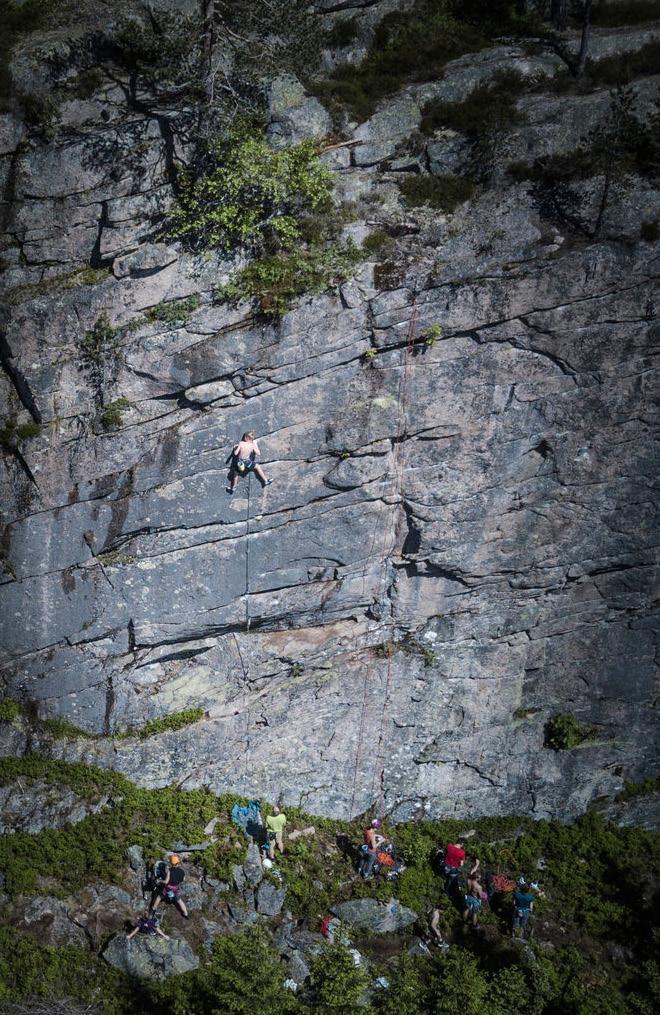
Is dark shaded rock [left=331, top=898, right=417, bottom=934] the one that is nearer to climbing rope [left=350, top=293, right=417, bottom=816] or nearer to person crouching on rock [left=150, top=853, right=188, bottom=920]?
climbing rope [left=350, top=293, right=417, bottom=816]

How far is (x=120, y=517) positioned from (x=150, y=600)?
1.90 meters

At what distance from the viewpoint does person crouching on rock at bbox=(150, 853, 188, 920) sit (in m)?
15.4

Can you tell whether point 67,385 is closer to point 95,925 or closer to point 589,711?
point 95,925

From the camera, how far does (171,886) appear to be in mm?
15320

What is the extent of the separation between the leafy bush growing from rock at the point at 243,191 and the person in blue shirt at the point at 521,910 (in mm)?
14483

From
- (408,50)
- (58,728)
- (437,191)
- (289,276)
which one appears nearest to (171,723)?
(58,728)

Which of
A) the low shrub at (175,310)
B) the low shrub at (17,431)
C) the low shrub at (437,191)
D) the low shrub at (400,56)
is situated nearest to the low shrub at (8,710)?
the low shrub at (17,431)

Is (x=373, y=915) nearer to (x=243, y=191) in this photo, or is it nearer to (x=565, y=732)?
(x=565, y=732)

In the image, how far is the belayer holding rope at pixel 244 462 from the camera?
15.2 m

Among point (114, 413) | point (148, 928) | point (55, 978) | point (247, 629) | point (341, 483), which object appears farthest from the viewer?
point (247, 629)

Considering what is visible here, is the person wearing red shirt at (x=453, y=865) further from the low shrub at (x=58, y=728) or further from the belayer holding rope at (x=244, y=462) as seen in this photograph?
the belayer holding rope at (x=244, y=462)

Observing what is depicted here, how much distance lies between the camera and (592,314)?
15281 mm

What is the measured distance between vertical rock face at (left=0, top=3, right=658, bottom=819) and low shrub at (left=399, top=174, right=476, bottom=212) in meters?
0.24

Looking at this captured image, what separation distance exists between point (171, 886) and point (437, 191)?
14988mm
